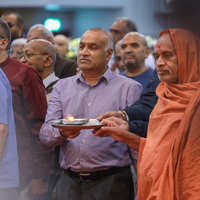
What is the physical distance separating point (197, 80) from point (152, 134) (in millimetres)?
371

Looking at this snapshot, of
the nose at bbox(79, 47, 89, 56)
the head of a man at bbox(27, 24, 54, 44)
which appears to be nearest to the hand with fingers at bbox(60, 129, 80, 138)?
the nose at bbox(79, 47, 89, 56)

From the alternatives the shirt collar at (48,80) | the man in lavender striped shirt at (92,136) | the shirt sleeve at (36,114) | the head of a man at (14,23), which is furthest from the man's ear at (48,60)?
the head of a man at (14,23)

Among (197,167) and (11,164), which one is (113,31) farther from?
(197,167)

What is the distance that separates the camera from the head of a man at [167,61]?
6.33 feet

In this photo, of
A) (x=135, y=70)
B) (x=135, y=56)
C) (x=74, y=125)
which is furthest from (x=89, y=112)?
(x=135, y=56)

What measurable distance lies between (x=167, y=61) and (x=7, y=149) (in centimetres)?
110

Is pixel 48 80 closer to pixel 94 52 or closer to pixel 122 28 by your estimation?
pixel 94 52

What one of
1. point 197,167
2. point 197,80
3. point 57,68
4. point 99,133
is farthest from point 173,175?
point 57,68

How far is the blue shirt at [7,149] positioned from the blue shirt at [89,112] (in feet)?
1.29

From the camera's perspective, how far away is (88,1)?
14602mm

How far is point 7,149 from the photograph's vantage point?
90.0 inches

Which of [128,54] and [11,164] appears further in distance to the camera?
[128,54]

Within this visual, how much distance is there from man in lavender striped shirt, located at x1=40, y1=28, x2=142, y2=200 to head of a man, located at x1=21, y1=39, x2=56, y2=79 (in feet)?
1.76

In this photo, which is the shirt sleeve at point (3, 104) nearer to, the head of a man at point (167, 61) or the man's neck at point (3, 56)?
the man's neck at point (3, 56)
